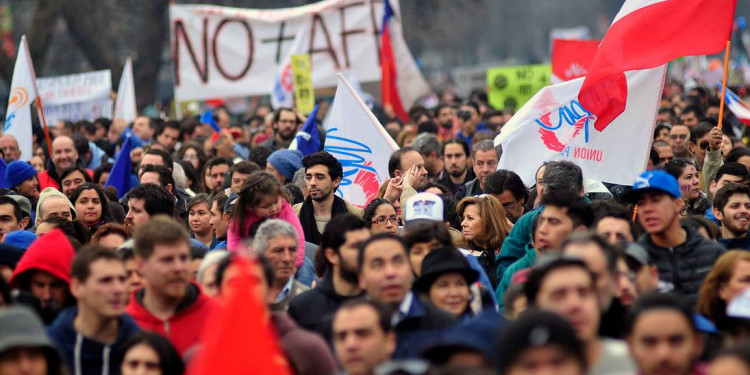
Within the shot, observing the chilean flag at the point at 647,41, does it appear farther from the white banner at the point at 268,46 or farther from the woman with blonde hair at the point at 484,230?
the white banner at the point at 268,46

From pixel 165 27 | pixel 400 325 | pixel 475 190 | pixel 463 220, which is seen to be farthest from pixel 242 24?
pixel 165 27

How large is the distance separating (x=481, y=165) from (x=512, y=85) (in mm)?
8203

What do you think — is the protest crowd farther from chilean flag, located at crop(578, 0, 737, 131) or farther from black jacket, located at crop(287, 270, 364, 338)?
chilean flag, located at crop(578, 0, 737, 131)

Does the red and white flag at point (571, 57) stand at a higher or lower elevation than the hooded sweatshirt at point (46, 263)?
higher

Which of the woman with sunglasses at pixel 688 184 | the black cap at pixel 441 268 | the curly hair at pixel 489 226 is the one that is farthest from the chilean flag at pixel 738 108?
the black cap at pixel 441 268

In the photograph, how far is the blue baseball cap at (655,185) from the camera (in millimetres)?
7445

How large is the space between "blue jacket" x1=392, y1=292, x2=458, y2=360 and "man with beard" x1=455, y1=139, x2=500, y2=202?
5.08 m

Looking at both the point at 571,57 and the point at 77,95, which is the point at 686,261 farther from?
the point at 77,95

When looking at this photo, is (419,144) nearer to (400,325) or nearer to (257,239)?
(257,239)

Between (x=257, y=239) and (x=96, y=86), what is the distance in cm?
1219

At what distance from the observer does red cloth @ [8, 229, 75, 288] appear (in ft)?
23.0

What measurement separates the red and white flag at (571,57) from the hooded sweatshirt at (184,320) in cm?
894

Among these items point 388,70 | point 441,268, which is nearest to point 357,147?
point 441,268

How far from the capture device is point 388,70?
62.3 ft
